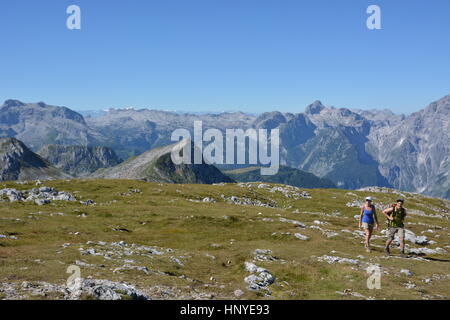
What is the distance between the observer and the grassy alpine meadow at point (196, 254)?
23.3 m

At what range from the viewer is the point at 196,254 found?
119ft

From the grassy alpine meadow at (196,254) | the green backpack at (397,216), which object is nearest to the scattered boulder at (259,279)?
the grassy alpine meadow at (196,254)

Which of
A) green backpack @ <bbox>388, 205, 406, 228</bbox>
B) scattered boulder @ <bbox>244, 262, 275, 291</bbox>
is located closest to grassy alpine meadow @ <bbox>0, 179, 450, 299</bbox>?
scattered boulder @ <bbox>244, 262, 275, 291</bbox>

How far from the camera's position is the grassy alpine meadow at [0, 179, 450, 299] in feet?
76.3

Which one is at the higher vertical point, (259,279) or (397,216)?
(397,216)

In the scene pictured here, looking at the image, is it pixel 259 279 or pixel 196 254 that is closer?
pixel 259 279

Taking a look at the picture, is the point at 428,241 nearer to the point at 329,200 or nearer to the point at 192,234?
the point at 192,234

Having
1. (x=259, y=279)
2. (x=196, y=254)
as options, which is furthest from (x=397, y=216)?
(x=196, y=254)

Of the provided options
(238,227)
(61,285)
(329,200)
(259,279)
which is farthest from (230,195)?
(61,285)

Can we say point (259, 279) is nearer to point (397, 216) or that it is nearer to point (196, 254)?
point (196, 254)

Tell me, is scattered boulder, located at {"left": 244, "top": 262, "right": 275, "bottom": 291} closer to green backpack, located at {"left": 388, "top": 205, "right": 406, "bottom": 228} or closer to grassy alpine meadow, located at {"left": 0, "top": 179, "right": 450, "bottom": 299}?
grassy alpine meadow, located at {"left": 0, "top": 179, "right": 450, "bottom": 299}

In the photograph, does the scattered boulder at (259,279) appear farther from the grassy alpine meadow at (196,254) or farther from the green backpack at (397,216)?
the green backpack at (397,216)
